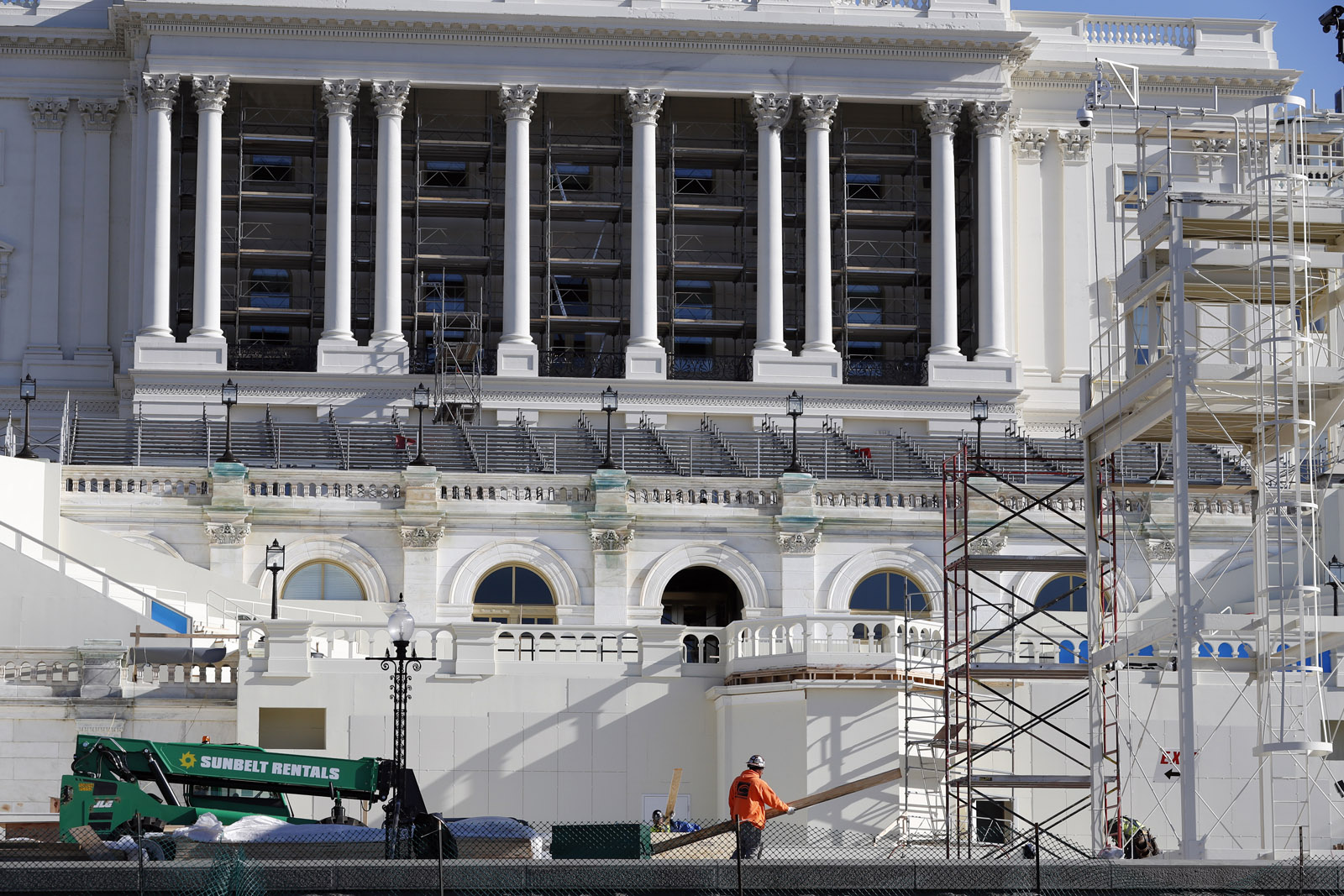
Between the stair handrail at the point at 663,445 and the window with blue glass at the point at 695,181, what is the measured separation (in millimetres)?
14049

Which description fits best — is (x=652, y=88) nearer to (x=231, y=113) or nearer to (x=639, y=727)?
(x=231, y=113)

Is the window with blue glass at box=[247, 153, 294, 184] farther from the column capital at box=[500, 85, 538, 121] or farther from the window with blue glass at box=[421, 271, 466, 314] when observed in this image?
the column capital at box=[500, 85, 538, 121]

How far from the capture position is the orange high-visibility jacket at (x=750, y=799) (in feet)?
104

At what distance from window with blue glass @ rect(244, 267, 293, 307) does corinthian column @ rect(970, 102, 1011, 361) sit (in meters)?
25.5

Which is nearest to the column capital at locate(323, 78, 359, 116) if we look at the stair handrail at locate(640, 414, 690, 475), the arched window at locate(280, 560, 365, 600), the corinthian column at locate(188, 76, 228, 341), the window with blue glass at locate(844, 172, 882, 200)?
the corinthian column at locate(188, 76, 228, 341)

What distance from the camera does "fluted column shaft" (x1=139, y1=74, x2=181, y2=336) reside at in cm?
8469

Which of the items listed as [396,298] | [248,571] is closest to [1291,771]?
[248,571]

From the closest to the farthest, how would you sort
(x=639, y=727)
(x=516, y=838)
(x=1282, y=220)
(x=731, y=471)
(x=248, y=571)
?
1. (x=516, y=838)
2. (x=1282, y=220)
3. (x=639, y=727)
4. (x=248, y=571)
5. (x=731, y=471)

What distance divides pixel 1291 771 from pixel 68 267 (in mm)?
61167

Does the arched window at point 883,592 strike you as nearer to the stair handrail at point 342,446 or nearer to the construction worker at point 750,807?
the stair handrail at point 342,446

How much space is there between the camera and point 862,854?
31531 millimetres

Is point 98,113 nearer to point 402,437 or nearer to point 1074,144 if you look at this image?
point 402,437

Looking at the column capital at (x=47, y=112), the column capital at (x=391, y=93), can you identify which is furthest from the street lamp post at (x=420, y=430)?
the column capital at (x=47, y=112)

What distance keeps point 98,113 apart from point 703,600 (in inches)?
1613
